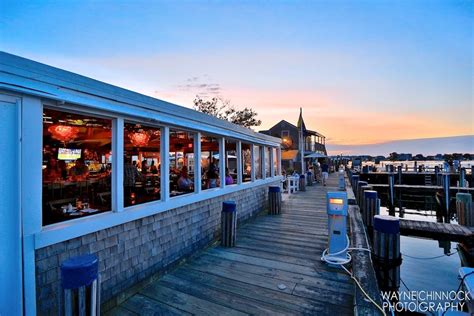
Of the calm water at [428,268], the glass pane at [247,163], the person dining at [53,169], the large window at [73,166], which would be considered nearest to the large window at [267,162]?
the glass pane at [247,163]

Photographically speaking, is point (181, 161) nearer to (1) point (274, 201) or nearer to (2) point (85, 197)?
(2) point (85, 197)

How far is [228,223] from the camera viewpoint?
4.91m

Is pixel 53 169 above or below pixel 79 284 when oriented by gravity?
above

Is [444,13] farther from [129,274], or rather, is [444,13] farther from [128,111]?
[129,274]

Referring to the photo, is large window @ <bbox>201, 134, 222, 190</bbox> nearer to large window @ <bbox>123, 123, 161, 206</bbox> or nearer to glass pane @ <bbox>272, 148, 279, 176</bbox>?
large window @ <bbox>123, 123, 161, 206</bbox>

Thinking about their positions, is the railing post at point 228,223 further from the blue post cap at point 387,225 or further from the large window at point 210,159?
the blue post cap at point 387,225

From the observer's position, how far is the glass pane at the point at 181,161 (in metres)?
4.98

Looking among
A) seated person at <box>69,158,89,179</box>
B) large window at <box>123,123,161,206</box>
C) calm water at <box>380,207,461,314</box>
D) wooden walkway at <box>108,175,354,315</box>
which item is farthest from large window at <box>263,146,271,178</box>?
seated person at <box>69,158,89,179</box>

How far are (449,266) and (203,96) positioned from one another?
906 inches

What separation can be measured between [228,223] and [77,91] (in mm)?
3614

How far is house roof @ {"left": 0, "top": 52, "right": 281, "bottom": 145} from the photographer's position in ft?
6.68

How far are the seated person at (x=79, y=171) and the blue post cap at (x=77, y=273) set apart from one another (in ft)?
15.3

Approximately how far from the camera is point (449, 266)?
8805mm

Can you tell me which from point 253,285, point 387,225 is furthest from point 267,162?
point 253,285
